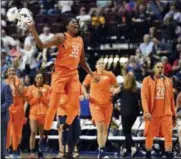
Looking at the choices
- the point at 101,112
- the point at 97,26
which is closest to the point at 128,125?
the point at 101,112

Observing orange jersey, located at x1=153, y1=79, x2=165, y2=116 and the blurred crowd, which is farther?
the blurred crowd

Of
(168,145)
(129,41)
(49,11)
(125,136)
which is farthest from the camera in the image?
(49,11)

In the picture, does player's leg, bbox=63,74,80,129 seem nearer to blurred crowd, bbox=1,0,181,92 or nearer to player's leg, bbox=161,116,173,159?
player's leg, bbox=161,116,173,159

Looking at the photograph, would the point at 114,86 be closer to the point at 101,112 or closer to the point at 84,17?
the point at 101,112

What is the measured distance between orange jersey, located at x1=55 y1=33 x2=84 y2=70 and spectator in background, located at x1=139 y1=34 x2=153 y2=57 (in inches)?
297

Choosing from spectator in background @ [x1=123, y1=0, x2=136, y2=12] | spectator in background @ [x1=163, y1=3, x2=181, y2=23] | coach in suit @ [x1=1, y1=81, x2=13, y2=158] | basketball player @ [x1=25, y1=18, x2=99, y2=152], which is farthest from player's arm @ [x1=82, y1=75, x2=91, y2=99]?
spectator in background @ [x1=123, y1=0, x2=136, y2=12]

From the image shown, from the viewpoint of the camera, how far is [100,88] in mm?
12883

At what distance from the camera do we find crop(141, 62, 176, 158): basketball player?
12008mm

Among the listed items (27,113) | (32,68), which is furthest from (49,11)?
(27,113)

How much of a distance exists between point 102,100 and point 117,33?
630 cm

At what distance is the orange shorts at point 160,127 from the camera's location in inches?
470

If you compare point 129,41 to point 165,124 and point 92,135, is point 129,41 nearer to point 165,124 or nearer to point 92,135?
point 92,135

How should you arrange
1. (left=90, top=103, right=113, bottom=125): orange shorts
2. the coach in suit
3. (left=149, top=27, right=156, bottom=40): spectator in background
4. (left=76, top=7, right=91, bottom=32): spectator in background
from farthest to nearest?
(left=76, top=7, right=91, bottom=32): spectator in background, (left=149, top=27, right=156, bottom=40): spectator in background, (left=90, top=103, right=113, bottom=125): orange shorts, the coach in suit

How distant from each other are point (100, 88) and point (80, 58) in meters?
2.94
